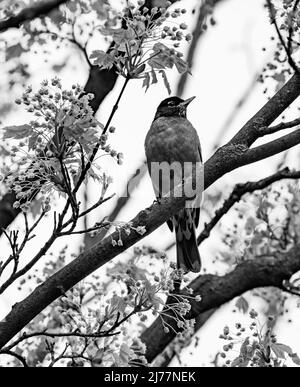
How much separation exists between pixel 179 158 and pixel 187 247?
35.1 inches

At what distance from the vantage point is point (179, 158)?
6918 millimetres

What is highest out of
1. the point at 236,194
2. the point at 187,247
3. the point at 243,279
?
the point at 187,247

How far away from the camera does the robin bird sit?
6.82 m

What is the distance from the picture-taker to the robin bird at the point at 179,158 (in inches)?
269

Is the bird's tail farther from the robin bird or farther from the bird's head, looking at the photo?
the bird's head

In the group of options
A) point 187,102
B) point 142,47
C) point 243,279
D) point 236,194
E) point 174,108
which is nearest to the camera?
point 142,47

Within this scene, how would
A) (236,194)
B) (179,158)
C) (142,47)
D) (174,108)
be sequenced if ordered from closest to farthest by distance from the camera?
(142,47) → (236,194) → (179,158) → (174,108)

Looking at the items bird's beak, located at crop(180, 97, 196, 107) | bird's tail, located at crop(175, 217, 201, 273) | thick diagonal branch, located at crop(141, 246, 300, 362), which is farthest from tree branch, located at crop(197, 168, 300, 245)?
bird's beak, located at crop(180, 97, 196, 107)

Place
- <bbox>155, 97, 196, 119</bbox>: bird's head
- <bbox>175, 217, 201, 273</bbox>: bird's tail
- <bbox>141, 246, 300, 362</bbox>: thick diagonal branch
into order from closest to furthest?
<bbox>141, 246, 300, 362</bbox>: thick diagonal branch, <bbox>175, 217, 201, 273</bbox>: bird's tail, <bbox>155, 97, 196, 119</bbox>: bird's head

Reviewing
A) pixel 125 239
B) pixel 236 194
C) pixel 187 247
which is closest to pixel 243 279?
pixel 236 194

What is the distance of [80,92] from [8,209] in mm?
1642

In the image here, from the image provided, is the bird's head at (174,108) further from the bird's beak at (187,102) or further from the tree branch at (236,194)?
the tree branch at (236,194)

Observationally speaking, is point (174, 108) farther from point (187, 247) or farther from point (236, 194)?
point (236, 194)

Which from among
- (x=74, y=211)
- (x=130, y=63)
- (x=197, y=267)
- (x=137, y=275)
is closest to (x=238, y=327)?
(x=137, y=275)
